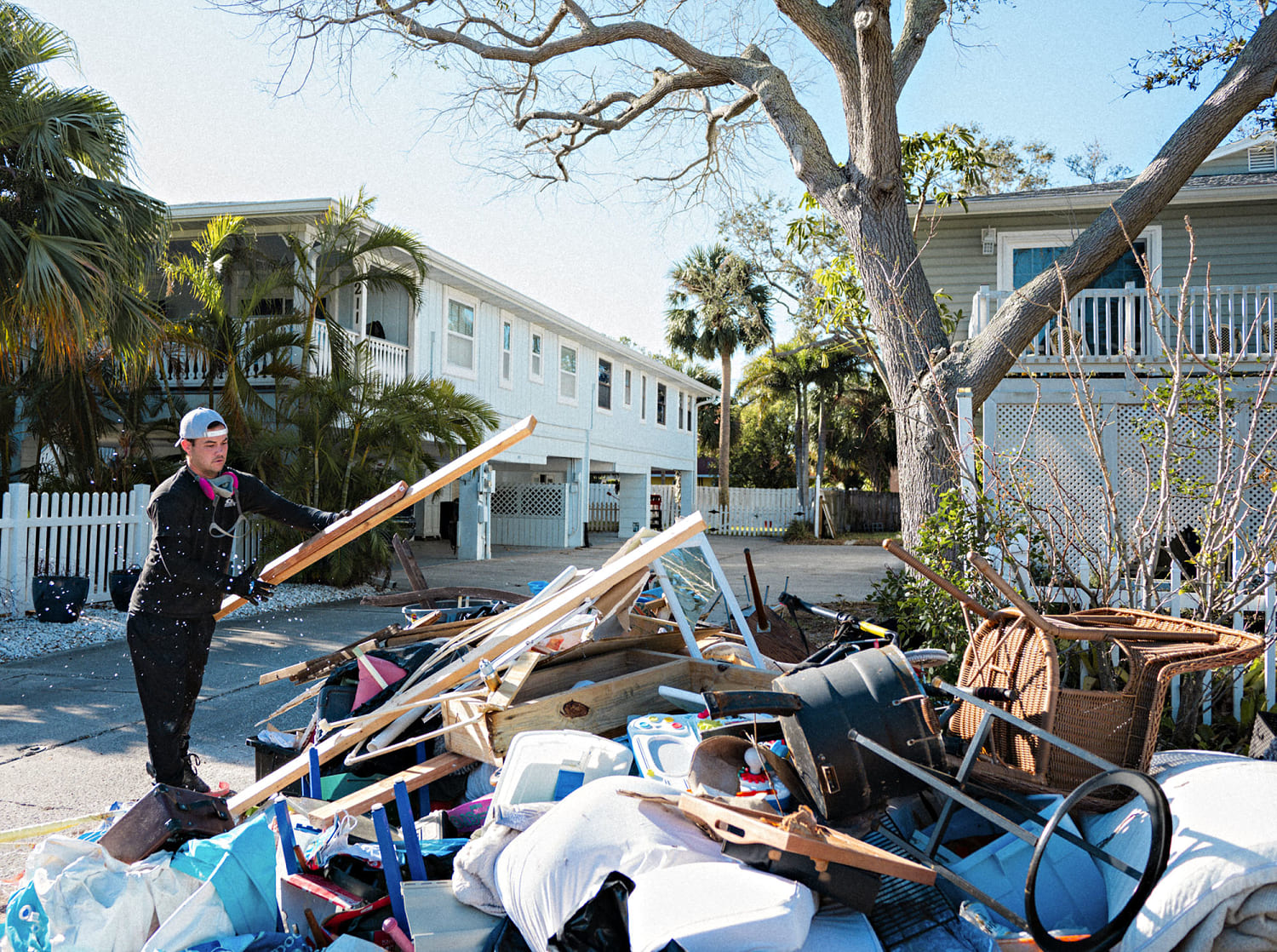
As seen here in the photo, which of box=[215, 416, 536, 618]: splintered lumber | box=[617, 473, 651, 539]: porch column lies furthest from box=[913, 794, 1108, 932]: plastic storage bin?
box=[617, 473, 651, 539]: porch column

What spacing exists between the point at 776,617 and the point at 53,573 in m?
8.18

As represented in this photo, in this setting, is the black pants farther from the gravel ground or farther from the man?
the gravel ground

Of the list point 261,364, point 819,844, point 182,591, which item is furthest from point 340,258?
point 819,844

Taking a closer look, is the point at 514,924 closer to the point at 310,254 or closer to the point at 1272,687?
the point at 1272,687

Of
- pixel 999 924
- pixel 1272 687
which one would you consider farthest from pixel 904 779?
pixel 1272 687

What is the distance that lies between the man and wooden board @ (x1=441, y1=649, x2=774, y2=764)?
3.90 feet

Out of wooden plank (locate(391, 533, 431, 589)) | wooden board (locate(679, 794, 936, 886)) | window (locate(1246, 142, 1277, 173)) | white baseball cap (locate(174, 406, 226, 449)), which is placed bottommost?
wooden board (locate(679, 794, 936, 886))

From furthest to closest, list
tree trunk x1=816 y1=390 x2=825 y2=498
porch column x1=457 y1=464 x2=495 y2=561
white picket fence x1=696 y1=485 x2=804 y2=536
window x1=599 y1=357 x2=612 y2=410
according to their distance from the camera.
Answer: white picket fence x1=696 y1=485 x2=804 y2=536
tree trunk x1=816 y1=390 x2=825 y2=498
window x1=599 y1=357 x2=612 y2=410
porch column x1=457 y1=464 x2=495 y2=561

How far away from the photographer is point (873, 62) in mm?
7711

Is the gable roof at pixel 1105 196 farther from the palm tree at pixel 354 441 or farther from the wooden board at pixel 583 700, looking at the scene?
the wooden board at pixel 583 700

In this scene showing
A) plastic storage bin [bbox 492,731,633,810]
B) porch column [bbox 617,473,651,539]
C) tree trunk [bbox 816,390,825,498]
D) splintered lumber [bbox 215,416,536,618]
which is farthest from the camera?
tree trunk [bbox 816,390,825,498]

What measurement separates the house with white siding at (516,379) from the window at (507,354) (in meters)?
0.04

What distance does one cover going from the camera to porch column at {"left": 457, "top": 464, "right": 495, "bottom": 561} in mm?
18406

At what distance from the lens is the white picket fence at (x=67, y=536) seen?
9.36 metres
